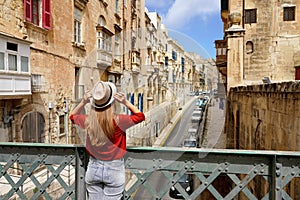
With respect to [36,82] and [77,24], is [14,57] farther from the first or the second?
[77,24]

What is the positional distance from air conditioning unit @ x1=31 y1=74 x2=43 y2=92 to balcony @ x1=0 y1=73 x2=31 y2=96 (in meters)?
0.28

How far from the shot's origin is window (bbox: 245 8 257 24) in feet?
43.1

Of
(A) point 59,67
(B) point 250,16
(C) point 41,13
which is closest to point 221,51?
(B) point 250,16

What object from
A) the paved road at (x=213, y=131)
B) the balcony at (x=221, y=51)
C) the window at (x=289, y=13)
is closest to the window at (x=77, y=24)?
the paved road at (x=213, y=131)

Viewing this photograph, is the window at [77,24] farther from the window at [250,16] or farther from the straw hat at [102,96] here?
the straw hat at [102,96]

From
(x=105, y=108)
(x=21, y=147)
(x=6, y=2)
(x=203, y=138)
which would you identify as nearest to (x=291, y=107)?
(x=105, y=108)

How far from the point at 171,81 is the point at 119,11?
42.3 ft

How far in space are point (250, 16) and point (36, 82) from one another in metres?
11.2

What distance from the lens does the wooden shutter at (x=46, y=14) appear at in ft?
25.9

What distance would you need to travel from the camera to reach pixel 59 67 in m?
9.12

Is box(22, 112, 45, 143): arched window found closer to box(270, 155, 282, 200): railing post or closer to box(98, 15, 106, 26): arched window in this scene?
box(98, 15, 106, 26): arched window

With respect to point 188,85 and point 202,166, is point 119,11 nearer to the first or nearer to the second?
point 188,85

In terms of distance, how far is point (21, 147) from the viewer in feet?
6.09

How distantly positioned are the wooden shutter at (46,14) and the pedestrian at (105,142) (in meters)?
7.37
